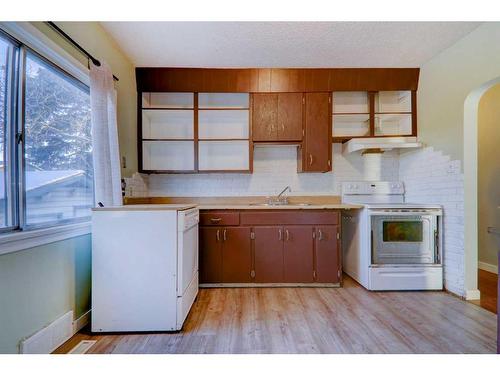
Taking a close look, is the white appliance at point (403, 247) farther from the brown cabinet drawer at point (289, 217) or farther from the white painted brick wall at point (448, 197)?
the brown cabinet drawer at point (289, 217)

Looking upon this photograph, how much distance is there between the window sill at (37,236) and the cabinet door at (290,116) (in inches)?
87.8

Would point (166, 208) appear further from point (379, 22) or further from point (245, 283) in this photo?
point (379, 22)

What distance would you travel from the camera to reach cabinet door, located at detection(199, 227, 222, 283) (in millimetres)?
2730

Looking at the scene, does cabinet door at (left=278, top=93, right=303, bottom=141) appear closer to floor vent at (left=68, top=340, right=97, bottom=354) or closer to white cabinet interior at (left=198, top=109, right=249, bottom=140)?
white cabinet interior at (left=198, top=109, right=249, bottom=140)

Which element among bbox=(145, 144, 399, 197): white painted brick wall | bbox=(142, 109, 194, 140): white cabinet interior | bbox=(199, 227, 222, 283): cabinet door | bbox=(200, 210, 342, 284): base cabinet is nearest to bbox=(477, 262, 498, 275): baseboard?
bbox=(145, 144, 399, 197): white painted brick wall

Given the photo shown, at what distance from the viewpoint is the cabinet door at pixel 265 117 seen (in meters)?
3.09

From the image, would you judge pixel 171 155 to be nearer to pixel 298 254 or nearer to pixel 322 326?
pixel 298 254

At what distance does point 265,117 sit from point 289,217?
4.05 ft

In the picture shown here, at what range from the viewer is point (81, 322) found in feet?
6.27

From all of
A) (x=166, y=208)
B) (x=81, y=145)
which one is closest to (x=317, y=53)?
(x=166, y=208)

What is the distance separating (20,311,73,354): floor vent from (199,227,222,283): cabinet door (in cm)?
120

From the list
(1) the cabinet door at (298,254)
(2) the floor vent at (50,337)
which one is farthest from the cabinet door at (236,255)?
(2) the floor vent at (50,337)
